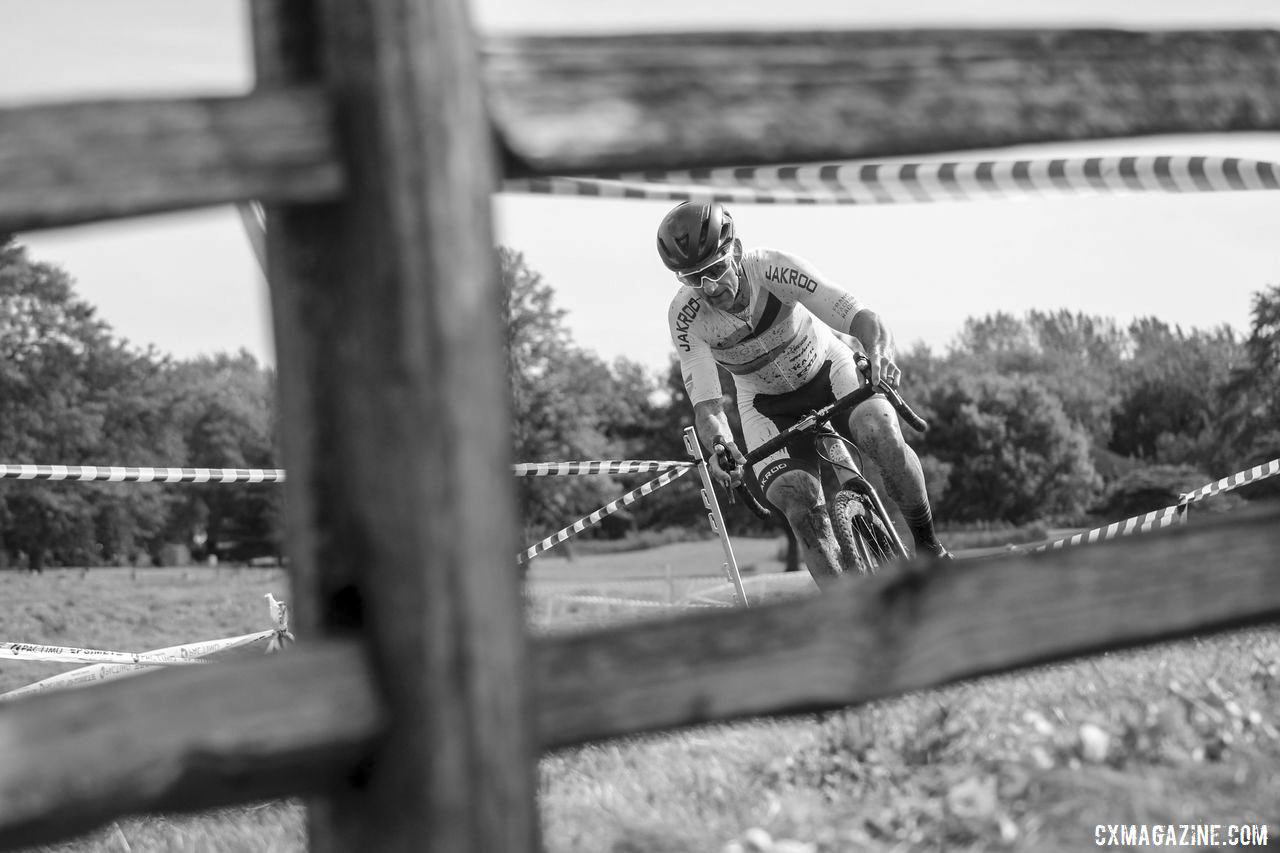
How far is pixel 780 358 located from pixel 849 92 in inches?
185

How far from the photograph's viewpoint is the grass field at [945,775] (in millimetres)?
2342

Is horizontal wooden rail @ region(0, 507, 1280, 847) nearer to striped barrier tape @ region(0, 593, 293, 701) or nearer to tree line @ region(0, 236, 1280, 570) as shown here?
striped barrier tape @ region(0, 593, 293, 701)

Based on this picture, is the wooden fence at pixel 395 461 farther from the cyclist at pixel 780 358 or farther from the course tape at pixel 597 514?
the course tape at pixel 597 514

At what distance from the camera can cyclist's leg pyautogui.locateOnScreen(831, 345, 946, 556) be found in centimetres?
606

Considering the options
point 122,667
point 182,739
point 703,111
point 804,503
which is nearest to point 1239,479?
point 804,503

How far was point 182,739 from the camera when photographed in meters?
1.51

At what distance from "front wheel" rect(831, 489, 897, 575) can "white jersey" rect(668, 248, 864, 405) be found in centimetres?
86

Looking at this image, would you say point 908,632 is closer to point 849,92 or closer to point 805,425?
point 849,92

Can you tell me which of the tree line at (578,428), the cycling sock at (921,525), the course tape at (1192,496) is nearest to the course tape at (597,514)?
the course tape at (1192,496)

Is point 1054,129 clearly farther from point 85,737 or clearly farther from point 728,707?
point 85,737

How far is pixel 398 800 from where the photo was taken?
1.59 m

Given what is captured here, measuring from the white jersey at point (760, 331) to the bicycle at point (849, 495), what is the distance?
1.39 feet

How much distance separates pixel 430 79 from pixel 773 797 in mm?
1692

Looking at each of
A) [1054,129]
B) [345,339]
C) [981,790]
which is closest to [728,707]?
[345,339]
